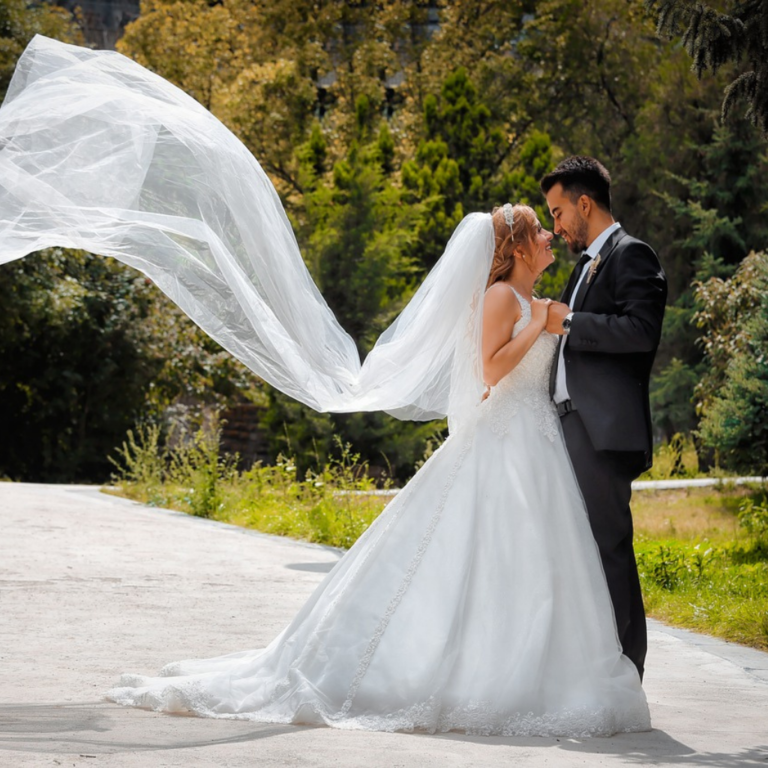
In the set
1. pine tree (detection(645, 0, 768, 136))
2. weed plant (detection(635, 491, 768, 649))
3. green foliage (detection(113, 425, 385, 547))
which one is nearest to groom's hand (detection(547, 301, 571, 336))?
pine tree (detection(645, 0, 768, 136))

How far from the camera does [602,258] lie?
491 cm

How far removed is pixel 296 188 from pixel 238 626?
21.8 m

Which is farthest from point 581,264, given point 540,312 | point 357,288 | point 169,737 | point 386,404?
point 357,288

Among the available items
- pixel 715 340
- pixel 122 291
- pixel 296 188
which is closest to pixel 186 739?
pixel 715 340

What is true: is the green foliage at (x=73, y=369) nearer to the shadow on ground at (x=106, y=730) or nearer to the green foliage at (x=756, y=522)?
the green foliage at (x=756, y=522)

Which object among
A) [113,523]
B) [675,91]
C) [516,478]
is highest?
[675,91]

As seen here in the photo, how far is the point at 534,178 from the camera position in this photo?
800 inches

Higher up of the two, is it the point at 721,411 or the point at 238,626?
the point at 721,411

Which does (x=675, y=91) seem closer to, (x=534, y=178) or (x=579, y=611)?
(x=534, y=178)

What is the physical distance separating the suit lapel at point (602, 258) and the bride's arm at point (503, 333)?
15 centimetres

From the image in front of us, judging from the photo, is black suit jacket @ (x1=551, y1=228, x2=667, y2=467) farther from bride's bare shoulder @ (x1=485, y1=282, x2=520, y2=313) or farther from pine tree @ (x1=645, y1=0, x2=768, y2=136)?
pine tree @ (x1=645, y1=0, x2=768, y2=136)

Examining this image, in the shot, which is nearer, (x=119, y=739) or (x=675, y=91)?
(x=119, y=739)

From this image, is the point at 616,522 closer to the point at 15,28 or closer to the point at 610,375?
the point at 610,375

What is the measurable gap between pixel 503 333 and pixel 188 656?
2222mm
